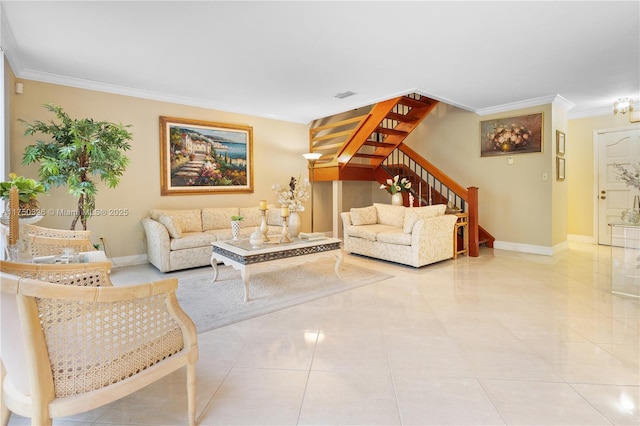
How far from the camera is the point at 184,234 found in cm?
464

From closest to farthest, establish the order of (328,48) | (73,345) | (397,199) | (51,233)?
(73,345), (51,233), (328,48), (397,199)

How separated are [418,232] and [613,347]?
2378 millimetres

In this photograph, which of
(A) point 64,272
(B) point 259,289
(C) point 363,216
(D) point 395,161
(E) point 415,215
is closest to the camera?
(A) point 64,272

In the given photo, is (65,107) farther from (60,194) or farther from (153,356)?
(153,356)

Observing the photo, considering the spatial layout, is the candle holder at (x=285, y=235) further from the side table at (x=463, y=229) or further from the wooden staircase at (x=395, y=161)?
the side table at (x=463, y=229)

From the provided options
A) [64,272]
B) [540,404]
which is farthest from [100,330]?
[540,404]

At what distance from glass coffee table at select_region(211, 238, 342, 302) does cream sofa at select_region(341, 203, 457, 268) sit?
3.65 ft

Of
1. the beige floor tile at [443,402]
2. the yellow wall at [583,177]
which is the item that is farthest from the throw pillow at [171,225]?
the yellow wall at [583,177]

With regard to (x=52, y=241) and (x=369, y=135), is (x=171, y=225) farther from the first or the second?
(x=369, y=135)

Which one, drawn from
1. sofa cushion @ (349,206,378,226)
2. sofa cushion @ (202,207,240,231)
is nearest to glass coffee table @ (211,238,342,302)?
sofa cushion @ (202,207,240,231)

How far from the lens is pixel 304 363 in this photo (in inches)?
83.0

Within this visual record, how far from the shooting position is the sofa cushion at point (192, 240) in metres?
4.33

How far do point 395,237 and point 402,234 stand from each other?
0.11 meters

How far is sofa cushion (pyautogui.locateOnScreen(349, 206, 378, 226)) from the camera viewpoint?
5.46 m
